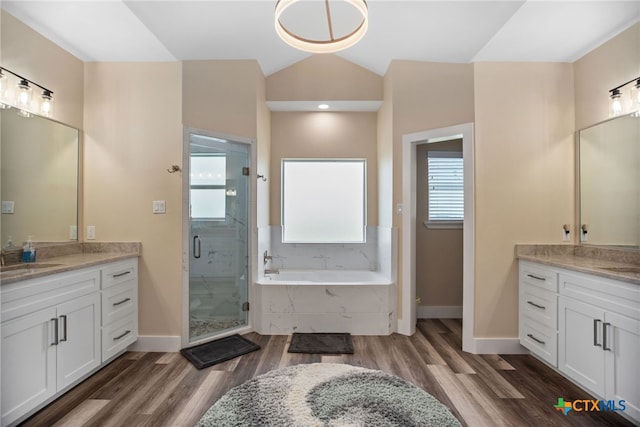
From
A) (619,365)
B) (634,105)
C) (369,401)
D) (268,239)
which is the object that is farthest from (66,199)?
(634,105)

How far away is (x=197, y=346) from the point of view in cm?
278

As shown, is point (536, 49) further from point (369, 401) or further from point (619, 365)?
point (369, 401)

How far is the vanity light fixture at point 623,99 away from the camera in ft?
7.17

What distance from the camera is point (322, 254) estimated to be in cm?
396

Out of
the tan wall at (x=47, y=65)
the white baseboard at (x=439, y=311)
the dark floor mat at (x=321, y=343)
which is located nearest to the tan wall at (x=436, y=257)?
the white baseboard at (x=439, y=311)

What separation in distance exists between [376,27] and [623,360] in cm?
300

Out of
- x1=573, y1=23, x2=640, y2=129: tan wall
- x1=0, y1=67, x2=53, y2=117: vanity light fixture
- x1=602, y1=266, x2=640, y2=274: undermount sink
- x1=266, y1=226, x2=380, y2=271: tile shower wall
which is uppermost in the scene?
x1=573, y1=23, x2=640, y2=129: tan wall

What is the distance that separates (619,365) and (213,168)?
135 inches

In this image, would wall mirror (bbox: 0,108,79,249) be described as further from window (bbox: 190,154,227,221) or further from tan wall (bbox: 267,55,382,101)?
tan wall (bbox: 267,55,382,101)

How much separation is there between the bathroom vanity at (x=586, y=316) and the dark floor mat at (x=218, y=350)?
244 cm

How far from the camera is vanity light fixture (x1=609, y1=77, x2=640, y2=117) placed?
219 cm

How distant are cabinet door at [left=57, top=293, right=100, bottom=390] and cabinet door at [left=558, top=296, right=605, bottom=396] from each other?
138 inches

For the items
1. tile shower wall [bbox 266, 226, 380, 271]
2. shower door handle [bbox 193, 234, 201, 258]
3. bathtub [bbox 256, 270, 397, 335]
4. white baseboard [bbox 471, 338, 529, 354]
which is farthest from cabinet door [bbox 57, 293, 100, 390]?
white baseboard [bbox 471, 338, 529, 354]

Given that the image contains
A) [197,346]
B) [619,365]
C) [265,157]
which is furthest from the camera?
[265,157]
